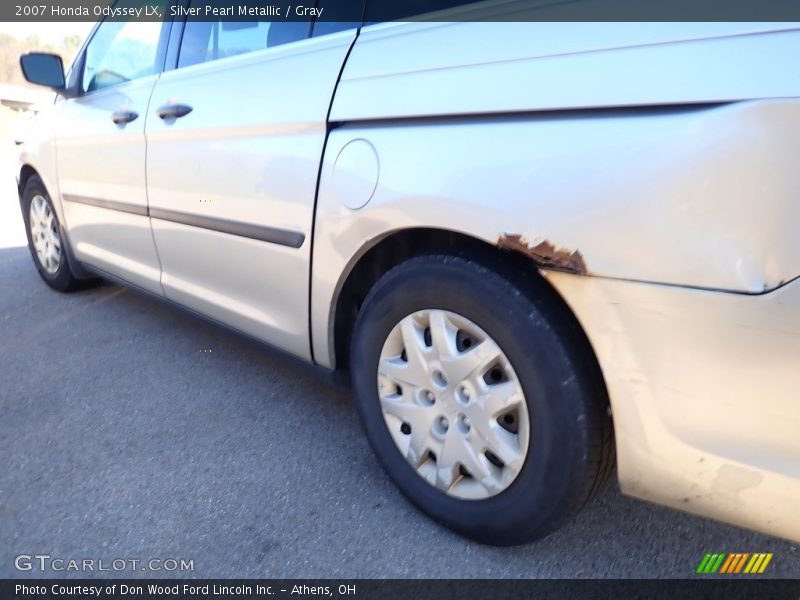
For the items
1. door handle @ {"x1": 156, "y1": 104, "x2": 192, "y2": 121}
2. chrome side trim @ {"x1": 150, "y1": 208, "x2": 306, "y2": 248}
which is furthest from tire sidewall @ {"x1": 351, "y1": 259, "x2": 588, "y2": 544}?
door handle @ {"x1": 156, "y1": 104, "x2": 192, "y2": 121}

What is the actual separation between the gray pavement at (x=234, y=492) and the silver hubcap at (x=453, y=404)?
243 millimetres

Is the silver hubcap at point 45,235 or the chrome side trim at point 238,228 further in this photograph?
the silver hubcap at point 45,235

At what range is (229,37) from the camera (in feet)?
7.71

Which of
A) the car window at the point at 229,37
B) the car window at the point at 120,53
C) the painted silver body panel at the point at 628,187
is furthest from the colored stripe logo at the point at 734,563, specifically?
the car window at the point at 120,53

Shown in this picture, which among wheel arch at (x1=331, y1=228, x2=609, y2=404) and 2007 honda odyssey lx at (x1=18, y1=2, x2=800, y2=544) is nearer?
2007 honda odyssey lx at (x1=18, y1=2, x2=800, y2=544)

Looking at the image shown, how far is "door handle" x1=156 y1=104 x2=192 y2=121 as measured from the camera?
7.55ft

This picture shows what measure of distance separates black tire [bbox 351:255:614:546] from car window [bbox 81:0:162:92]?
1.91 m

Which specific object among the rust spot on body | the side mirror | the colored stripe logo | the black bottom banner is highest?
the side mirror

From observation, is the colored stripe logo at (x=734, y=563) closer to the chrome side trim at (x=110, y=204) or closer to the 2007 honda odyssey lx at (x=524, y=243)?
the 2007 honda odyssey lx at (x=524, y=243)

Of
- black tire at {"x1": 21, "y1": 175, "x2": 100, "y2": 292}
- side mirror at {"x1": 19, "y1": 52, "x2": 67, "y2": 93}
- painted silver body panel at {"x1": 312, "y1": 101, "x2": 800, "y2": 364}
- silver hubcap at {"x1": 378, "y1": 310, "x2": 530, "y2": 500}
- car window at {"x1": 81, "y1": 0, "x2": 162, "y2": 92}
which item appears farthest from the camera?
black tire at {"x1": 21, "y1": 175, "x2": 100, "y2": 292}

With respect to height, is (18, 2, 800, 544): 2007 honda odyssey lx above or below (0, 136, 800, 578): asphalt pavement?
above

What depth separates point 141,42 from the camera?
9.23 feet

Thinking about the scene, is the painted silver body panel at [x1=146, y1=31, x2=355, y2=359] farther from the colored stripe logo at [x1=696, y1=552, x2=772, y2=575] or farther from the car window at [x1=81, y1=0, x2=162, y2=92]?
the colored stripe logo at [x1=696, y1=552, x2=772, y2=575]

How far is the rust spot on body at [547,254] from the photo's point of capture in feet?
4.04
